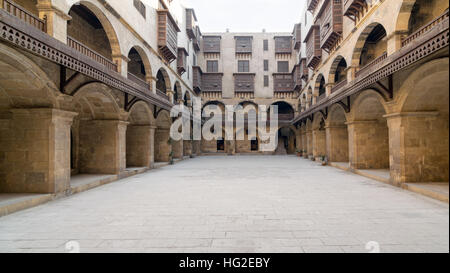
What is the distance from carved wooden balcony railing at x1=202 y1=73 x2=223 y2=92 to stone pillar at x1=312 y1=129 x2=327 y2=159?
15.3 metres

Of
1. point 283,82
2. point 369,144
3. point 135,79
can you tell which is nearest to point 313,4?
point 283,82

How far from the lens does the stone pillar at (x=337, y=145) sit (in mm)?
15570

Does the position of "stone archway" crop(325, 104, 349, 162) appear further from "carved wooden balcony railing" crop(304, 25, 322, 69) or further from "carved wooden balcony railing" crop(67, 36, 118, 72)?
"carved wooden balcony railing" crop(67, 36, 118, 72)

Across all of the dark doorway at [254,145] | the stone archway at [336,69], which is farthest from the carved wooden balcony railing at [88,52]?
the dark doorway at [254,145]

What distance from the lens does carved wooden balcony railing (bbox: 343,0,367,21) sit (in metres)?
11.1

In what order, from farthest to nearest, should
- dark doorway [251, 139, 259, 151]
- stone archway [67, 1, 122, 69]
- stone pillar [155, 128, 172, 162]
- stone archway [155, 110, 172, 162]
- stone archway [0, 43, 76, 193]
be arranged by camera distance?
1. dark doorway [251, 139, 259, 151]
2. stone pillar [155, 128, 172, 162]
3. stone archway [155, 110, 172, 162]
4. stone archway [67, 1, 122, 69]
5. stone archway [0, 43, 76, 193]

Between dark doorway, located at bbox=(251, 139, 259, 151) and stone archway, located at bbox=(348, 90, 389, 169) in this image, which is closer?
stone archway, located at bbox=(348, 90, 389, 169)

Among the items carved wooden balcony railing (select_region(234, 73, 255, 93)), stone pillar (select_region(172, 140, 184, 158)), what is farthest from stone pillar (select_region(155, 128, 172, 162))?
carved wooden balcony railing (select_region(234, 73, 255, 93))

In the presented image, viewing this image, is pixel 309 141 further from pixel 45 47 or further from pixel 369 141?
pixel 45 47

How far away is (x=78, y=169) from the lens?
1135 centimetres

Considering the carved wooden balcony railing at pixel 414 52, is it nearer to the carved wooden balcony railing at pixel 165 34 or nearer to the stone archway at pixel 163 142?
the carved wooden balcony railing at pixel 165 34

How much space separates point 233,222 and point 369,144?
34.0 feet

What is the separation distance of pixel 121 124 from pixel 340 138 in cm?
1335
